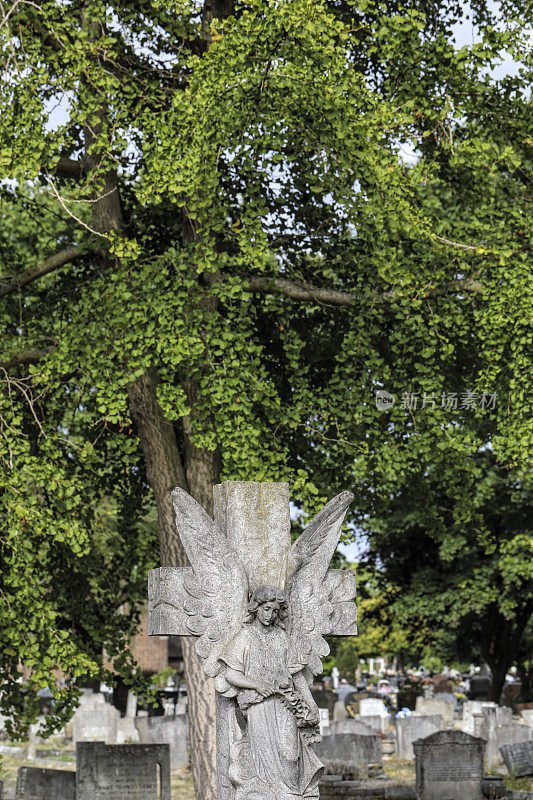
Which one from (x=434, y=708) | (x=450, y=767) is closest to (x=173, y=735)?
(x=450, y=767)

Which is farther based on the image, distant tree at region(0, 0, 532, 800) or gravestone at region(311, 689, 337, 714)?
gravestone at region(311, 689, 337, 714)

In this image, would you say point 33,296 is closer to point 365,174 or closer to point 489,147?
point 365,174

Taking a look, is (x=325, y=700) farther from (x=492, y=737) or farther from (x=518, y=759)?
(x=518, y=759)

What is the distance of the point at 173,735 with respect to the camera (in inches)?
820

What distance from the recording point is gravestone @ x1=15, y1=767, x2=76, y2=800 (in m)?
13.0

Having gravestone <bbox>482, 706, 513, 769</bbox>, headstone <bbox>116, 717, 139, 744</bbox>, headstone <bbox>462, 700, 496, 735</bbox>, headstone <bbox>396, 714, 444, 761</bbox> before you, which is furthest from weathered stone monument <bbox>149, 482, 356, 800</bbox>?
headstone <bbox>462, 700, 496, 735</bbox>

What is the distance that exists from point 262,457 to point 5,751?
1445 centimetres

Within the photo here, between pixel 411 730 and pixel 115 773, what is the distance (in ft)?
33.6

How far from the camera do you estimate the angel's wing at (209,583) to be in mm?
6133

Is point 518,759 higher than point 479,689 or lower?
lower

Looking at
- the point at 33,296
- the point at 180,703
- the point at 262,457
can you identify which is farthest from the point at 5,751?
the point at 262,457

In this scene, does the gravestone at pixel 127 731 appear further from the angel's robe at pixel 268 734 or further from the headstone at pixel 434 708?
the angel's robe at pixel 268 734

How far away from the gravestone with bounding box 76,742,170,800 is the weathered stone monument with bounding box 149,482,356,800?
24.1ft

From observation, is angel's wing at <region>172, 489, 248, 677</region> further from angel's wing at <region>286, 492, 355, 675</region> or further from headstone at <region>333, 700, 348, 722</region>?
headstone at <region>333, 700, 348, 722</region>
